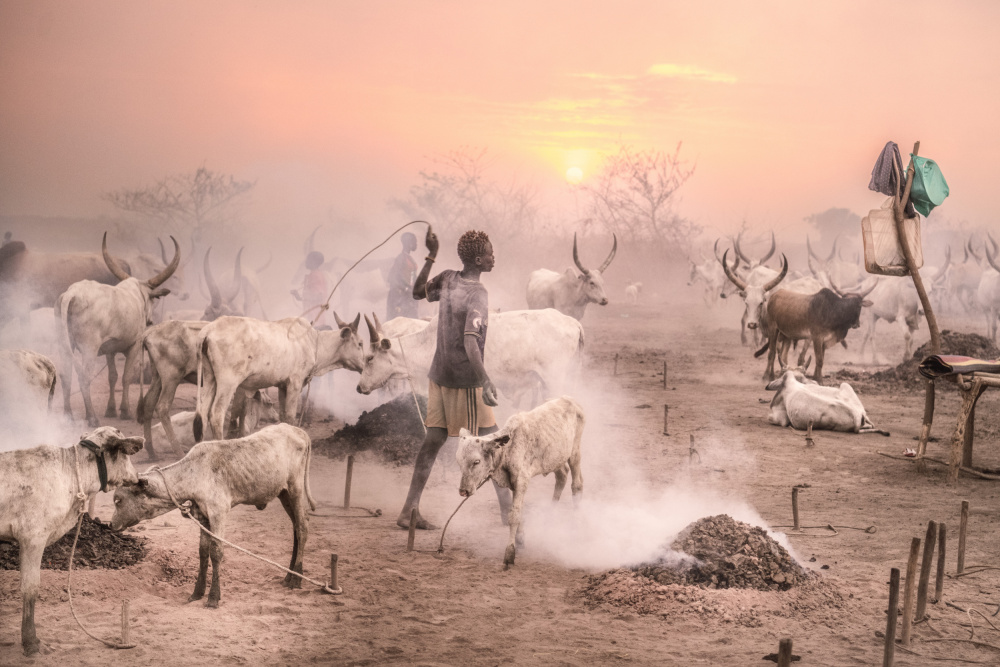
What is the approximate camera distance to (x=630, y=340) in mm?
21234

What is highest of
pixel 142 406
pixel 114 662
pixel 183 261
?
pixel 183 261

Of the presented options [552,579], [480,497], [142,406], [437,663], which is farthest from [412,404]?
[437,663]

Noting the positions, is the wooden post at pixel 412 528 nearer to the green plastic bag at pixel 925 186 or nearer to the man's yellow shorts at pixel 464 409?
the man's yellow shorts at pixel 464 409

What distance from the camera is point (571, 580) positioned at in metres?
5.83

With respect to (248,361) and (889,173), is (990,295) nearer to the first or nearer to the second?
(889,173)

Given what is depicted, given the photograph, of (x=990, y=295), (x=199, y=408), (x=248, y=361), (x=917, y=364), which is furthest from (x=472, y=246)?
(x=990, y=295)

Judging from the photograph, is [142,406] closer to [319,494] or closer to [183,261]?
[319,494]

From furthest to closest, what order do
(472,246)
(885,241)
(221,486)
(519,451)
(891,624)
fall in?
(885,241)
(472,246)
(519,451)
(221,486)
(891,624)

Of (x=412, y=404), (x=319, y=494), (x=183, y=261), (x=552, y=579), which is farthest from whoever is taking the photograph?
(x=183, y=261)

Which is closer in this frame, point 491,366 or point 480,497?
point 480,497

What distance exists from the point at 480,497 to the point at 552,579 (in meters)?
2.28

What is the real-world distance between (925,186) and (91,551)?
7.43 m

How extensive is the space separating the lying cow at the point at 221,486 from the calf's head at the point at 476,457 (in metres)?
1.04

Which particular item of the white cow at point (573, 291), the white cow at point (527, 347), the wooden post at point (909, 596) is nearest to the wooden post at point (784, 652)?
the wooden post at point (909, 596)
